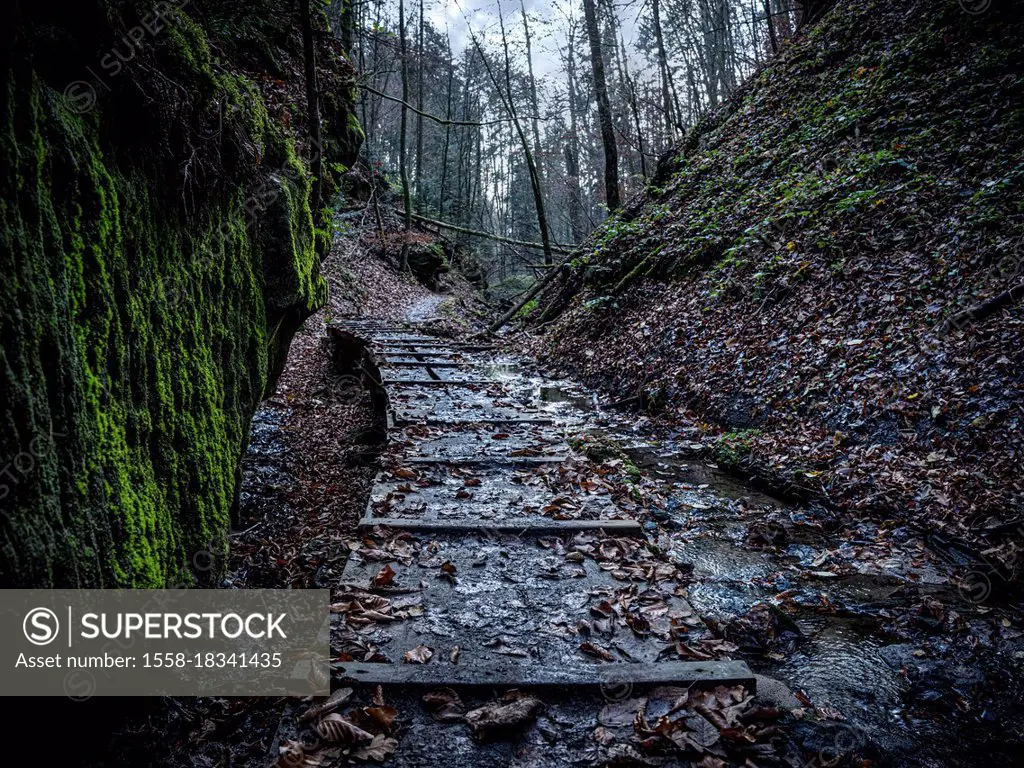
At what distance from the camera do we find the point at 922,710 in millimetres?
2719

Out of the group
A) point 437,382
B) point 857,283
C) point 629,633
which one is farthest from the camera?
point 437,382

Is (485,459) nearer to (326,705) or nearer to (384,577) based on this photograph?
(384,577)

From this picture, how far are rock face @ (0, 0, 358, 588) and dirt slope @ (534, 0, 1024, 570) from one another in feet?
16.1

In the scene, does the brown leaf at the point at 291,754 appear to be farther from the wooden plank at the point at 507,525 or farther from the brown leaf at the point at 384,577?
the wooden plank at the point at 507,525

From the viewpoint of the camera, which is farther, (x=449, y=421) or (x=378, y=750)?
(x=449, y=421)

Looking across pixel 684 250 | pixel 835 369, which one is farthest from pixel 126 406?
pixel 684 250

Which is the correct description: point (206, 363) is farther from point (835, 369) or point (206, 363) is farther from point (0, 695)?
point (835, 369)

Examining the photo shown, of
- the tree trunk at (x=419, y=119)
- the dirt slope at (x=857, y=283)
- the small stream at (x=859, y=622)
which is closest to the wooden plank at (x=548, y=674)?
the small stream at (x=859, y=622)

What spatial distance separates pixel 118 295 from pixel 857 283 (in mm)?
7294

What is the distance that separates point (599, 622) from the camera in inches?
115

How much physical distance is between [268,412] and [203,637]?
5553 millimetres

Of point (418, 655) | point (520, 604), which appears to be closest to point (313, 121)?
point (520, 604)

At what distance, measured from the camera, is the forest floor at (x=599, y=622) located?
7.54 feet

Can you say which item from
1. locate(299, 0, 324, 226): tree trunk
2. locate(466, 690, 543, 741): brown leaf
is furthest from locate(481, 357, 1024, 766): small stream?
locate(299, 0, 324, 226): tree trunk
